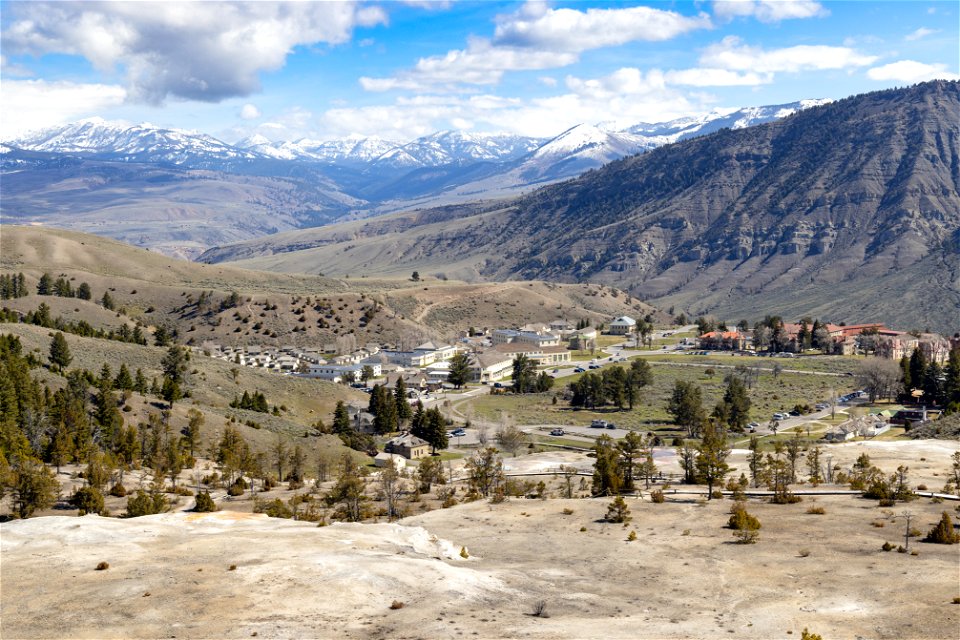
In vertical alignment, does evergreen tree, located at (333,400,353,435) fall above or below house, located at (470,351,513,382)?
below

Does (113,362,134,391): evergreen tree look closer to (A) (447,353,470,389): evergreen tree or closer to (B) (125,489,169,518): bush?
(B) (125,489,169,518): bush

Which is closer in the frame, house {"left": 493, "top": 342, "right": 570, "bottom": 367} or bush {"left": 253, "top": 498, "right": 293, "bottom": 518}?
bush {"left": 253, "top": 498, "right": 293, "bottom": 518}

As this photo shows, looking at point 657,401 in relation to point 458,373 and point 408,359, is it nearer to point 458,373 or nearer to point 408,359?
point 458,373

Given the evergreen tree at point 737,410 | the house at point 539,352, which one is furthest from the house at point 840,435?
the house at point 539,352

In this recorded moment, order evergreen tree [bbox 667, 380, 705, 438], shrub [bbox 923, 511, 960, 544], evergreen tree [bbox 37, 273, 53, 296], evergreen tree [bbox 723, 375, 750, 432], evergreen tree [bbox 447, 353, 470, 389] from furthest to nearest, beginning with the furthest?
evergreen tree [bbox 37, 273, 53, 296] < evergreen tree [bbox 447, 353, 470, 389] < evergreen tree [bbox 723, 375, 750, 432] < evergreen tree [bbox 667, 380, 705, 438] < shrub [bbox 923, 511, 960, 544]

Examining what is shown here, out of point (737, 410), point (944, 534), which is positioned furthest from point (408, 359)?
point (944, 534)

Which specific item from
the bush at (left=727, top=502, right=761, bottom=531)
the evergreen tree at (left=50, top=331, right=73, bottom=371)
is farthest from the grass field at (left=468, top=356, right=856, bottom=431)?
the bush at (left=727, top=502, right=761, bottom=531)

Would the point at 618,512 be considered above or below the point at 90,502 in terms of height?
below
